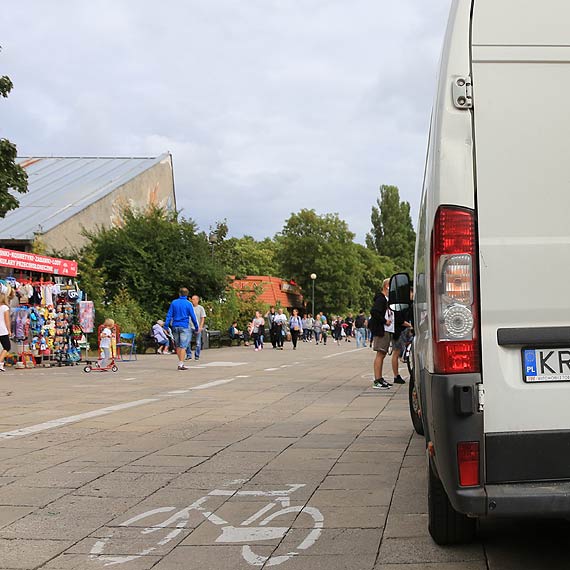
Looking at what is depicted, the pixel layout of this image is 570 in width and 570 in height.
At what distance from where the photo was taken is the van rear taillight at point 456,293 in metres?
3.76

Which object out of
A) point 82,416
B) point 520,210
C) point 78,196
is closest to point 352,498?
point 520,210

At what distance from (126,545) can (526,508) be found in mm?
2198

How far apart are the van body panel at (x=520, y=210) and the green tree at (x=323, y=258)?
3340 inches

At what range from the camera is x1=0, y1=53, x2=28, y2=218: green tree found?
21609 mm

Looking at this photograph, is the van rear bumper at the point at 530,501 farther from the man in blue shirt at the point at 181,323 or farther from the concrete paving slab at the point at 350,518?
the man in blue shirt at the point at 181,323

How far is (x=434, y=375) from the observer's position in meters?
3.86

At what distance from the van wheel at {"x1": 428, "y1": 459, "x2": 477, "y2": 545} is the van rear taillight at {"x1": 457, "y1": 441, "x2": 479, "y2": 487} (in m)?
0.79

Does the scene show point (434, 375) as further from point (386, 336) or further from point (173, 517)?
point (386, 336)

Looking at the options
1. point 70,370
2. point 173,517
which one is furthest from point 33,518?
point 70,370

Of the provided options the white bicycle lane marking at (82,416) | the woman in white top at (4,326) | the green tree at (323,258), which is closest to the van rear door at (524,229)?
the white bicycle lane marking at (82,416)

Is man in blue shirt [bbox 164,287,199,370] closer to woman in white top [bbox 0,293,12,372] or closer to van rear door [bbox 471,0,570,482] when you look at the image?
woman in white top [bbox 0,293,12,372]

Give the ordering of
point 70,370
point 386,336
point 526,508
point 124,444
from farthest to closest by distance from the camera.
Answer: point 70,370 → point 386,336 → point 124,444 → point 526,508

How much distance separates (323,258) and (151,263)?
52690mm

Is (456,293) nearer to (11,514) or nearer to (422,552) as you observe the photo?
(422,552)
